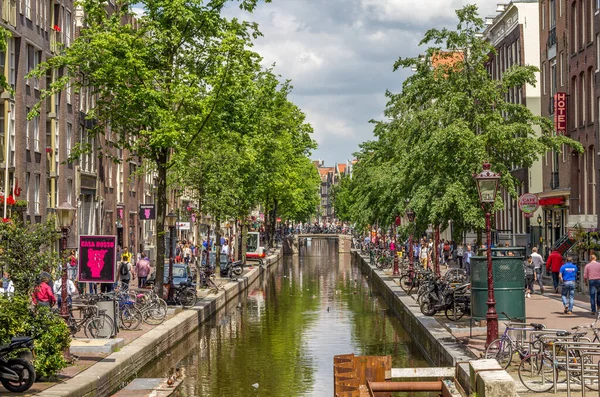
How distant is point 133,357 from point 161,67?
51.4ft

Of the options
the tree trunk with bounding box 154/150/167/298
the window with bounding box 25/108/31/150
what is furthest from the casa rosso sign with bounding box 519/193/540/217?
the window with bounding box 25/108/31/150

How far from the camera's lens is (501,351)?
65.1 ft

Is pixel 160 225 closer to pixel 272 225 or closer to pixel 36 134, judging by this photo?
pixel 36 134

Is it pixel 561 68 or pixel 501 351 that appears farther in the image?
pixel 561 68

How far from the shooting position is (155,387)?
70.2ft

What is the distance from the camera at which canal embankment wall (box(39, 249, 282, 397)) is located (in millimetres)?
18728

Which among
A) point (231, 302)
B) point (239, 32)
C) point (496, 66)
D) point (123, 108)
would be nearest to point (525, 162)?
point (239, 32)

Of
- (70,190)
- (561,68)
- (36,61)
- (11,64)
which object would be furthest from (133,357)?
(561,68)

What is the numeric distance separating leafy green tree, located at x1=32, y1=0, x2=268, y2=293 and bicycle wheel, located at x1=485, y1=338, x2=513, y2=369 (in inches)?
659

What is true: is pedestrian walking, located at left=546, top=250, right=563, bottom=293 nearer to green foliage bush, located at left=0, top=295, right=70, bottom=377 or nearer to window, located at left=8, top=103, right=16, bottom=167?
window, located at left=8, top=103, right=16, bottom=167

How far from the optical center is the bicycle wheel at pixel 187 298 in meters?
36.7

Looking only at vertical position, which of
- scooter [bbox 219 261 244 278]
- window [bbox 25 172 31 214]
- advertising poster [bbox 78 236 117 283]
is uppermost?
window [bbox 25 172 31 214]

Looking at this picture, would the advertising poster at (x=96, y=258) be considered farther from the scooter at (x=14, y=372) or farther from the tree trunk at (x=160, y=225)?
the tree trunk at (x=160, y=225)

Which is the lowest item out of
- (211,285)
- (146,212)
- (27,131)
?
(211,285)
